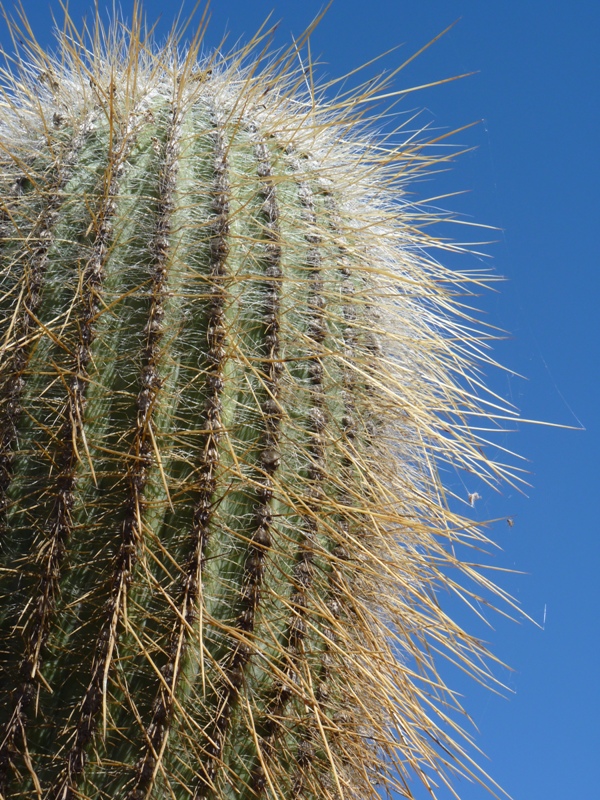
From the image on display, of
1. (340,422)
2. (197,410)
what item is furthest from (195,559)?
(340,422)

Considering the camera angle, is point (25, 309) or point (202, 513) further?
point (25, 309)

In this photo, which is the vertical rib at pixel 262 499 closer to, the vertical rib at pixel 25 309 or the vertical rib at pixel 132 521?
the vertical rib at pixel 132 521

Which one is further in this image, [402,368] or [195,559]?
[402,368]

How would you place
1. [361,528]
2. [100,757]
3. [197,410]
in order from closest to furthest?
1. [100,757]
2. [197,410]
3. [361,528]

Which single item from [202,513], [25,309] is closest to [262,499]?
[202,513]

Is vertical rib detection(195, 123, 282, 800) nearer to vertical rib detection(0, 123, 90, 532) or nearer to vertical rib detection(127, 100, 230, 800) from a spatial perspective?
vertical rib detection(127, 100, 230, 800)

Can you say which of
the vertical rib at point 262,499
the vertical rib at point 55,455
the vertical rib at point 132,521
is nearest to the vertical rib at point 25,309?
the vertical rib at point 55,455

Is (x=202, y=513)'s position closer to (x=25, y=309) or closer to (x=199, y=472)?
(x=199, y=472)

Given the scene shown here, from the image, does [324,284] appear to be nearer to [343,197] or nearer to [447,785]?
[343,197]
